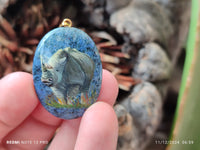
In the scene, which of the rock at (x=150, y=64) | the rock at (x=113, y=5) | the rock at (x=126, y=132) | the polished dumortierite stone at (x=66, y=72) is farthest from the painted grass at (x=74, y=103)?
the rock at (x=113, y=5)

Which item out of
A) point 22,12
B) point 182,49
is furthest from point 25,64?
point 182,49

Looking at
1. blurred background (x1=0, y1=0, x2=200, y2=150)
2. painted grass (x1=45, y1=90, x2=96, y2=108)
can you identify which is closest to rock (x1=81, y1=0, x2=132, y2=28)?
blurred background (x1=0, y1=0, x2=200, y2=150)

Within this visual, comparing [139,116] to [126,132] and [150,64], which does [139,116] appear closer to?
[126,132]

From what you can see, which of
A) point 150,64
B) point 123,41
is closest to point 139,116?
point 150,64

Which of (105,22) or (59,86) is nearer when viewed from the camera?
(59,86)

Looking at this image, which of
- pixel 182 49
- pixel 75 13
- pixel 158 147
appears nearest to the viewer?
pixel 75 13

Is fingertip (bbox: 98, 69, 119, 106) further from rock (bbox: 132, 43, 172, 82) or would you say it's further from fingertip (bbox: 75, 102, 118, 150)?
rock (bbox: 132, 43, 172, 82)

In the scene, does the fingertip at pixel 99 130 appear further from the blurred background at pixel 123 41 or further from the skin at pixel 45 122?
the blurred background at pixel 123 41

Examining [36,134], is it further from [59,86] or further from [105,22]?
[105,22]

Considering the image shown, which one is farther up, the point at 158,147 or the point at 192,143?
the point at 192,143
